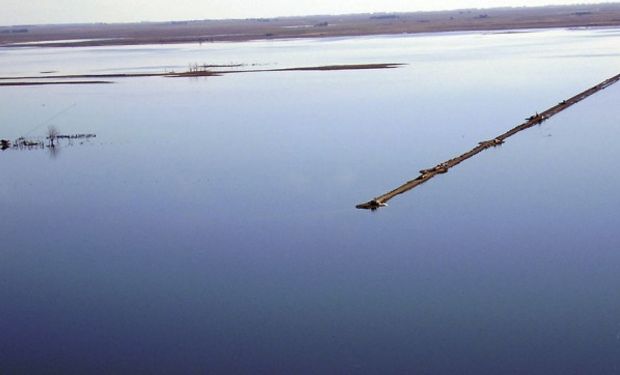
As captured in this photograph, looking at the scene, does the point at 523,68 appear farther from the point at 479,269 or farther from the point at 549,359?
the point at 549,359

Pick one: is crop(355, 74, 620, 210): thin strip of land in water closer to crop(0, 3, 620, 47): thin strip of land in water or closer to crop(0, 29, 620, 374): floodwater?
crop(0, 29, 620, 374): floodwater

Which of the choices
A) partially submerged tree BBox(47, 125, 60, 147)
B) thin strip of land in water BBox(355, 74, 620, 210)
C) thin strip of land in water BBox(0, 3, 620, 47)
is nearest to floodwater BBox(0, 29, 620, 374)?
thin strip of land in water BBox(355, 74, 620, 210)

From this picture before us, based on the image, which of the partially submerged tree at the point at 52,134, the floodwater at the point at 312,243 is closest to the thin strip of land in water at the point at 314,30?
the partially submerged tree at the point at 52,134

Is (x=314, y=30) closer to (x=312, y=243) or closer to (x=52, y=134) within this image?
(x=52, y=134)

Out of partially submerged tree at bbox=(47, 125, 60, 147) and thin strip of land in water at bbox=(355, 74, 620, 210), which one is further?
partially submerged tree at bbox=(47, 125, 60, 147)

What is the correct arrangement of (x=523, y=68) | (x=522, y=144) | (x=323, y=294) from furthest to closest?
(x=523, y=68), (x=522, y=144), (x=323, y=294)

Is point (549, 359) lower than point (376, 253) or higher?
lower

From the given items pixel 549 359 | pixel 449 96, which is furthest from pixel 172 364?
pixel 449 96
